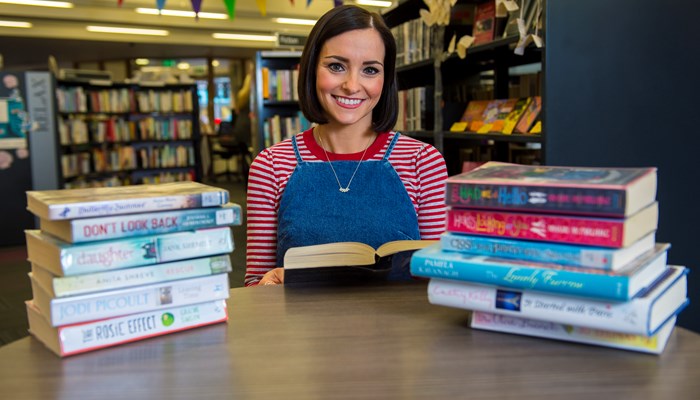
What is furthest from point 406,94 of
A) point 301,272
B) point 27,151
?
point 27,151

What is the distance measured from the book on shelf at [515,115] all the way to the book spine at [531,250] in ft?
6.71

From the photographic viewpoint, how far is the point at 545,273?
76cm

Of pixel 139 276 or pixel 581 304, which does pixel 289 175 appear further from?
pixel 581 304

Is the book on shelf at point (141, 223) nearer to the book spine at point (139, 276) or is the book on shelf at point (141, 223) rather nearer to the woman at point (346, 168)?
the book spine at point (139, 276)

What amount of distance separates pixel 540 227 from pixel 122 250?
55 centimetres

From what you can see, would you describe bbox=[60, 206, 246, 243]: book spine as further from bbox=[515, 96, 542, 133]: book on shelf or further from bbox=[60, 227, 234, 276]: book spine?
bbox=[515, 96, 542, 133]: book on shelf

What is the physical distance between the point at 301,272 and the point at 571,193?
55 centimetres

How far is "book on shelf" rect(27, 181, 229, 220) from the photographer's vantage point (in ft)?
2.58

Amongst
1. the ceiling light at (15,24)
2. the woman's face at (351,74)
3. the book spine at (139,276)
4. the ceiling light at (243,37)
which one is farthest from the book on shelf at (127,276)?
the ceiling light at (243,37)

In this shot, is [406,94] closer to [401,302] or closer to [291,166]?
[291,166]

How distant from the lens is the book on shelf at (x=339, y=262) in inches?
44.6

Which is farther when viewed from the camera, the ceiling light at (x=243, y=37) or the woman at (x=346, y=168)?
the ceiling light at (x=243, y=37)

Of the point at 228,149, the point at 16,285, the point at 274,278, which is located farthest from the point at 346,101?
the point at 228,149

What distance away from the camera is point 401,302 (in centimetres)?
102
